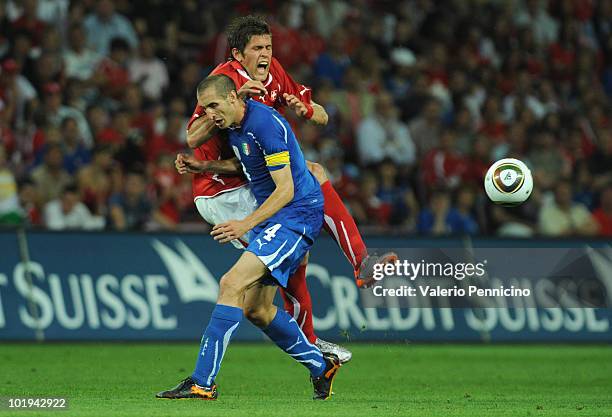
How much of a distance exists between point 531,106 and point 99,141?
7205 millimetres

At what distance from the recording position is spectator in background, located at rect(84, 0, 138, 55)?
1642cm

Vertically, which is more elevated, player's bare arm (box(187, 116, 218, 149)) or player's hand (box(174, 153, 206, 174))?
player's bare arm (box(187, 116, 218, 149))

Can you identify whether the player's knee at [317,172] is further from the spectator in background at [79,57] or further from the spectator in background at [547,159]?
the spectator in background at [547,159]

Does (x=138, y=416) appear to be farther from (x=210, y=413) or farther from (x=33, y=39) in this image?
(x=33, y=39)

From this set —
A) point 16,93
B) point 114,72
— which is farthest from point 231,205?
point 114,72

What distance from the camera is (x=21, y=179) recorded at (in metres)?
14.5

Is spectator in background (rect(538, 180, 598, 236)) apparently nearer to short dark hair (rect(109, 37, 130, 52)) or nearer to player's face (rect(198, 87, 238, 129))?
short dark hair (rect(109, 37, 130, 52))

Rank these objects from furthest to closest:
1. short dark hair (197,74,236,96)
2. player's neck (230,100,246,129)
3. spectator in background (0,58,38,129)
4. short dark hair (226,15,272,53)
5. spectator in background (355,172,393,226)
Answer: spectator in background (355,172,393,226), spectator in background (0,58,38,129), short dark hair (226,15,272,53), player's neck (230,100,246,129), short dark hair (197,74,236,96)

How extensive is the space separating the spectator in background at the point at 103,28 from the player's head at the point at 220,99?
28.8ft

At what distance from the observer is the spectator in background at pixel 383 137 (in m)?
16.8

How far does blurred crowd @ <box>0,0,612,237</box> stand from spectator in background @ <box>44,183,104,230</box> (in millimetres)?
17

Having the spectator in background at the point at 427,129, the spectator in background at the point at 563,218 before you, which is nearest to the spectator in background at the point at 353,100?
the spectator in background at the point at 427,129

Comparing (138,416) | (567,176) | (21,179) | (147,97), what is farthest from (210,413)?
(567,176)

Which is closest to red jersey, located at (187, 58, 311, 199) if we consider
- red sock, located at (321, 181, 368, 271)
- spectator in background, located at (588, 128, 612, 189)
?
red sock, located at (321, 181, 368, 271)
